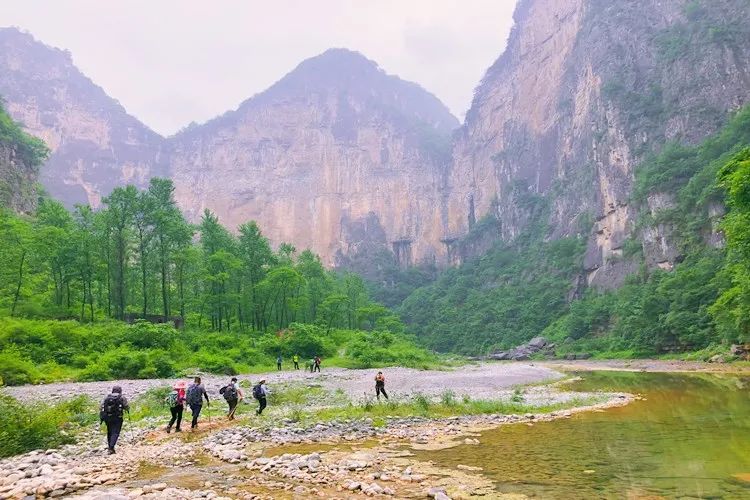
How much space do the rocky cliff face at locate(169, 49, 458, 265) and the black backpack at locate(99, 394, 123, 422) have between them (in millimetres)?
152389

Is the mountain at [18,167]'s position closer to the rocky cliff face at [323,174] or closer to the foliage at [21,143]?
the foliage at [21,143]

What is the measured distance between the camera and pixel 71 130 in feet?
609

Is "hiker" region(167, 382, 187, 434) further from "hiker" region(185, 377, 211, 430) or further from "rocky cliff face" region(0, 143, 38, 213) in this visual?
"rocky cliff face" region(0, 143, 38, 213)

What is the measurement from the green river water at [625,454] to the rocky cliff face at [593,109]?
62.7 meters

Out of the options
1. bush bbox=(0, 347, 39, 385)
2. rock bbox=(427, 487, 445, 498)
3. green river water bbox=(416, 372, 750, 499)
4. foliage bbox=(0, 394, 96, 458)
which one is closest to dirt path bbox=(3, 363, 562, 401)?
bush bbox=(0, 347, 39, 385)

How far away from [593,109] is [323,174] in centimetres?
9472

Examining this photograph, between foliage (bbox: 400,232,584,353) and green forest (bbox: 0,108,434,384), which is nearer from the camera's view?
green forest (bbox: 0,108,434,384)

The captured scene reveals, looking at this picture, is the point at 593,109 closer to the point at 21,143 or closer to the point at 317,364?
the point at 317,364

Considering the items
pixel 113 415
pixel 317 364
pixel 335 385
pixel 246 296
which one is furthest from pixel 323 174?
pixel 113 415

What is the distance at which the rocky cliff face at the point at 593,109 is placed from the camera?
8150 cm

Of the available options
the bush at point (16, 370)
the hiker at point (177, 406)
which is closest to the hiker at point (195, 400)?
the hiker at point (177, 406)

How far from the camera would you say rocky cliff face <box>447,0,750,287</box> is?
81.5 meters

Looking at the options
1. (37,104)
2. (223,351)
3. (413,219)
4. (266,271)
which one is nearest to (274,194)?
(413,219)

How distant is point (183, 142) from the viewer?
194 meters
